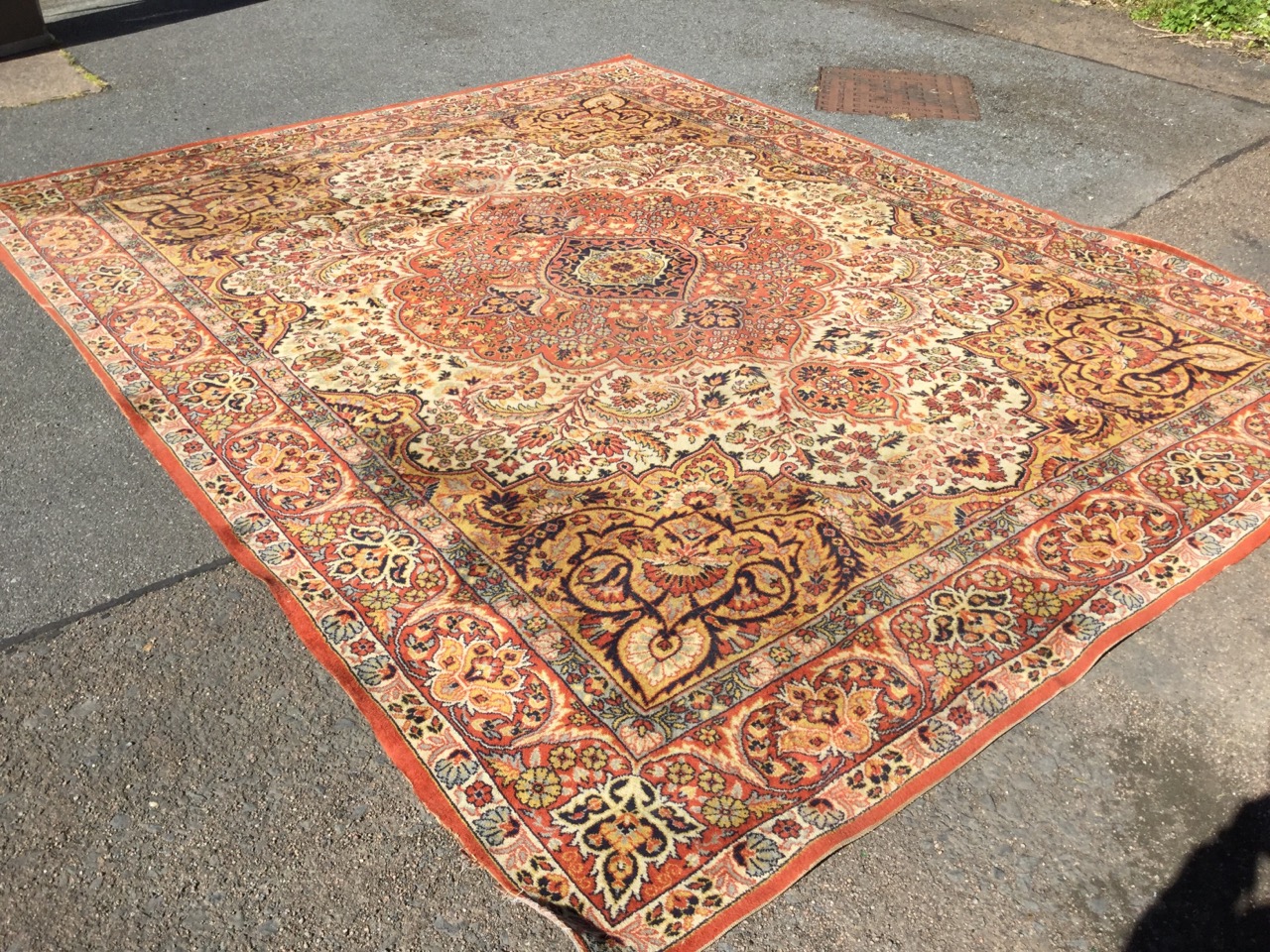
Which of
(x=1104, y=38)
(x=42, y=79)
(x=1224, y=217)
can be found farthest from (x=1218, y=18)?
(x=42, y=79)

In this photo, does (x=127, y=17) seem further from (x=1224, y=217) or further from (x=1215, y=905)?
(x=1215, y=905)

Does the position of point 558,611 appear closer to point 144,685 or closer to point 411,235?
point 144,685

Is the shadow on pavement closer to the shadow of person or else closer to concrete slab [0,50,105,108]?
concrete slab [0,50,105,108]

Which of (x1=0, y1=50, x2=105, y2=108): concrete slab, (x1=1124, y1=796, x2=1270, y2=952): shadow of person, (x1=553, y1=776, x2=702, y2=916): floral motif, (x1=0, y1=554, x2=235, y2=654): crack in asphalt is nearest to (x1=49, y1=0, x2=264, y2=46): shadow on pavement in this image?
(x1=0, y1=50, x2=105, y2=108): concrete slab

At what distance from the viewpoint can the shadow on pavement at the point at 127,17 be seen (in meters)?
6.97

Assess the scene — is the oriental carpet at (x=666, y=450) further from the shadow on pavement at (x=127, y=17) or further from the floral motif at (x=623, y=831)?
the shadow on pavement at (x=127, y=17)

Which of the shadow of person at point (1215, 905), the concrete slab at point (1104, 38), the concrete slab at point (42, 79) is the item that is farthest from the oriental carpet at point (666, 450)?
the concrete slab at point (1104, 38)

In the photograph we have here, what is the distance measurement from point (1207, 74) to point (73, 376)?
6.26m

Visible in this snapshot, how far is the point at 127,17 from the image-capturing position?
7.32 m

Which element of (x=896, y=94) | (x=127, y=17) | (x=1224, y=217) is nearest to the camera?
(x=1224, y=217)

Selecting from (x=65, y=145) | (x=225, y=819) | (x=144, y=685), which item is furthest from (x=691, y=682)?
(x=65, y=145)

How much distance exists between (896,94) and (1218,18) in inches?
101

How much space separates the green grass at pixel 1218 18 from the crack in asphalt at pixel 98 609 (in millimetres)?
6904

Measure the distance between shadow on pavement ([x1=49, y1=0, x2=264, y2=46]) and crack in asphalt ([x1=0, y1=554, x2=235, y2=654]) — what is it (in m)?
5.54
